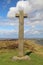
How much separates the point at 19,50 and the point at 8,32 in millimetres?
360

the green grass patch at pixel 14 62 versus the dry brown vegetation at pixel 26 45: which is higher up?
the dry brown vegetation at pixel 26 45

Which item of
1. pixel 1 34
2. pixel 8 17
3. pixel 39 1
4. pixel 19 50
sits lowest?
pixel 19 50

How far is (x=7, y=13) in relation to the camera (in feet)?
10.8

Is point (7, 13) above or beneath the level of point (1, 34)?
above

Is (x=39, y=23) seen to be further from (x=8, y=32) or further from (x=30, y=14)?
(x=8, y=32)

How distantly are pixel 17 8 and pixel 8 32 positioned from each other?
0.41 m

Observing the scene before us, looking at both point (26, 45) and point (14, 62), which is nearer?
point (14, 62)

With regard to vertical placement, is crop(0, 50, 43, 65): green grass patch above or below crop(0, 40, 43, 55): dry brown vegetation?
below

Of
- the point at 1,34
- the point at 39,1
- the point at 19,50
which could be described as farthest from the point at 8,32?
the point at 39,1

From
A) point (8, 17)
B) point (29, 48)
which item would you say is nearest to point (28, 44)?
point (29, 48)

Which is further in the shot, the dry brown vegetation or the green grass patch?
the dry brown vegetation

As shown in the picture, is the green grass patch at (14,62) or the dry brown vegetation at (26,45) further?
the dry brown vegetation at (26,45)

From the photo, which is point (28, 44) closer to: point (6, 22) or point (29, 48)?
point (29, 48)

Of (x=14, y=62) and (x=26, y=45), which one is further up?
(x=26, y=45)
